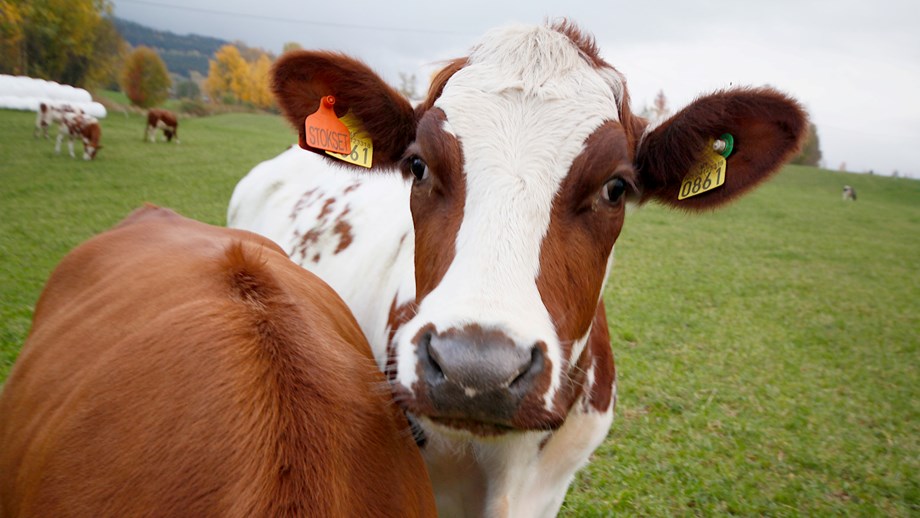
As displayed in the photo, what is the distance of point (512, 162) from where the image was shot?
1705 mm

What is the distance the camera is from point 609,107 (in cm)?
197

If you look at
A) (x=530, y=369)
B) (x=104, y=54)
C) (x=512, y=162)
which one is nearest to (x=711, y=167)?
(x=512, y=162)

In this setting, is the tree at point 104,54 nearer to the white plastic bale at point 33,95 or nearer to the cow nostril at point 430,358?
the white plastic bale at point 33,95

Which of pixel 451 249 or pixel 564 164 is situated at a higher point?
pixel 564 164

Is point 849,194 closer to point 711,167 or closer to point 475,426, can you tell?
point 711,167

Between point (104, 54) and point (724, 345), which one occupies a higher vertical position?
point (104, 54)

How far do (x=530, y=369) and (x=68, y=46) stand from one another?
5145 cm

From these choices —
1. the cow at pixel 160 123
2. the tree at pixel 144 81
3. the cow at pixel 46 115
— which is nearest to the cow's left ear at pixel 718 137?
the cow at pixel 46 115

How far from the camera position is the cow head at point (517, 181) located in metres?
1.36

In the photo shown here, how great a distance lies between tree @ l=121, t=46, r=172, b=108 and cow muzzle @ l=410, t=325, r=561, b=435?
51.2 meters

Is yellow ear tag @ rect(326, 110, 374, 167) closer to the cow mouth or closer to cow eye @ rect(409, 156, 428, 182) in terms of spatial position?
cow eye @ rect(409, 156, 428, 182)

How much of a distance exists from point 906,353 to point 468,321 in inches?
353

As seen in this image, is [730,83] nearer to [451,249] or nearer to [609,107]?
[609,107]

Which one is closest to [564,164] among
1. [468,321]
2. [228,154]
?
[468,321]
